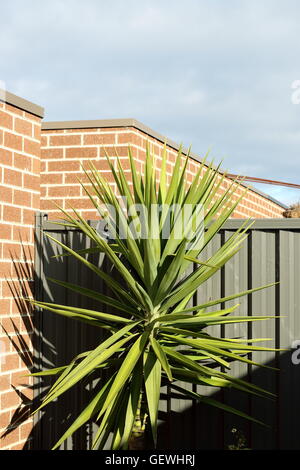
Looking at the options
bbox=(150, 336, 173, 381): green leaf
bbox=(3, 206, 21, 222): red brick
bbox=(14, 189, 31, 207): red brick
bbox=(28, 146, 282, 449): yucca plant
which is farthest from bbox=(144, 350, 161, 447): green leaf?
bbox=(14, 189, 31, 207): red brick

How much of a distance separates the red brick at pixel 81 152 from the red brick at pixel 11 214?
3.45ft

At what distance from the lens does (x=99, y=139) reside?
5.57m

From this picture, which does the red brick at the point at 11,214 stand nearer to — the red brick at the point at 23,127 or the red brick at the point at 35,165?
the red brick at the point at 35,165

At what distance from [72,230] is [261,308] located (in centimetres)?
167

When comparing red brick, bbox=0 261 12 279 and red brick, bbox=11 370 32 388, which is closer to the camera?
red brick, bbox=0 261 12 279

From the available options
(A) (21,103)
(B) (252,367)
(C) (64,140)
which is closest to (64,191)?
(C) (64,140)

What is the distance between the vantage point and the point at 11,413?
15.5ft

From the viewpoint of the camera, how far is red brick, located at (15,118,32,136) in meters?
4.82

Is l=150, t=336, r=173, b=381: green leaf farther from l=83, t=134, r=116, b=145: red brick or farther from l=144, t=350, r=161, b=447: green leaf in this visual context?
l=83, t=134, r=116, b=145: red brick

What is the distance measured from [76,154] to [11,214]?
1.17m

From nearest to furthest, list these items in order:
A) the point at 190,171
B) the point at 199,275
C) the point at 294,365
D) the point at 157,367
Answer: the point at 157,367 → the point at 199,275 → the point at 294,365 → the point at 190,171

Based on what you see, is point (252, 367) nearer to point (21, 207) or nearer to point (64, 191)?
point (21, 207)
